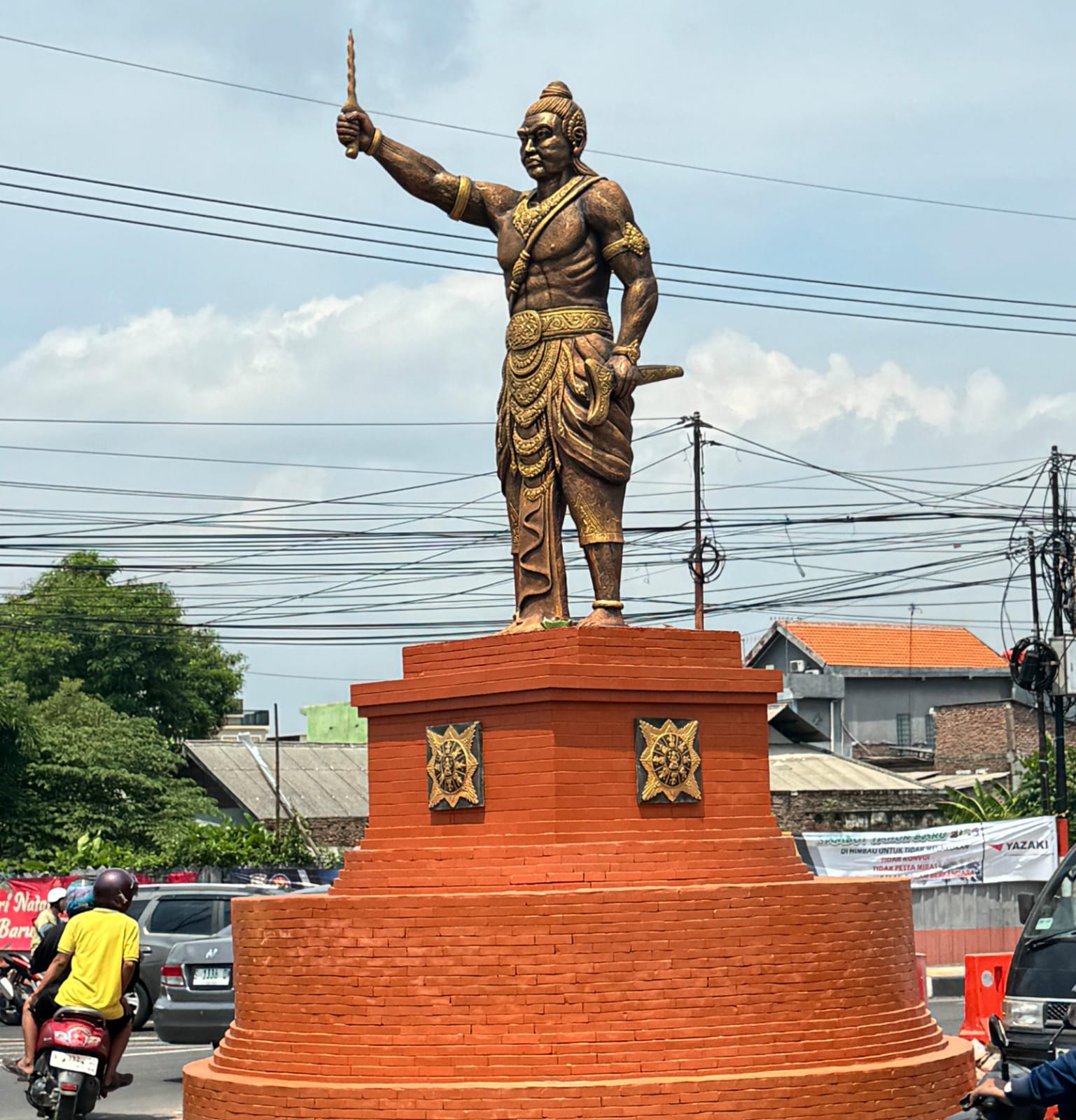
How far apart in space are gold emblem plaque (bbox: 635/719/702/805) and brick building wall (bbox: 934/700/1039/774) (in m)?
30.5

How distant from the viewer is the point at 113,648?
47.1m

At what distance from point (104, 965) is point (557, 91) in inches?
232

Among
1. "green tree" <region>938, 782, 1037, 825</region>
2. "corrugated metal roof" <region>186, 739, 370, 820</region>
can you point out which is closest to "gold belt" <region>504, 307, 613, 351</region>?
"green tree" <region>938, 782, 1037, 825</region>

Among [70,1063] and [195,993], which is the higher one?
[70,1063]

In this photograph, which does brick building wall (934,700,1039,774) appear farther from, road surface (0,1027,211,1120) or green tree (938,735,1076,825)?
road surface (0,1027,211,1120)

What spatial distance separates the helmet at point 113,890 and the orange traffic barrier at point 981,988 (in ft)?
22.3

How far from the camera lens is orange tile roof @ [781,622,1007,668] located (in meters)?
47.8

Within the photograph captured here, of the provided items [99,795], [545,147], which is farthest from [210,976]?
[99,795]

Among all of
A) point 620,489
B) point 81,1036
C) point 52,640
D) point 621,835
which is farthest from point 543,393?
point 52,640

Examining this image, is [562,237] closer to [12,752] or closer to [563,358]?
[563,358]

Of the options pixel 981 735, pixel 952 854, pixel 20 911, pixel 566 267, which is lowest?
→ pixel 20 911

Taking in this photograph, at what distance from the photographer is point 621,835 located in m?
9.58

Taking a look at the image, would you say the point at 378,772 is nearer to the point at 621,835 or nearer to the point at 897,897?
the point at 621,835

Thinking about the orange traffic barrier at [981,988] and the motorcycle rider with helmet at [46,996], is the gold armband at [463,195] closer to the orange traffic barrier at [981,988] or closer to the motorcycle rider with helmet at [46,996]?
the motorcycle rider with helmet at [46,996]
